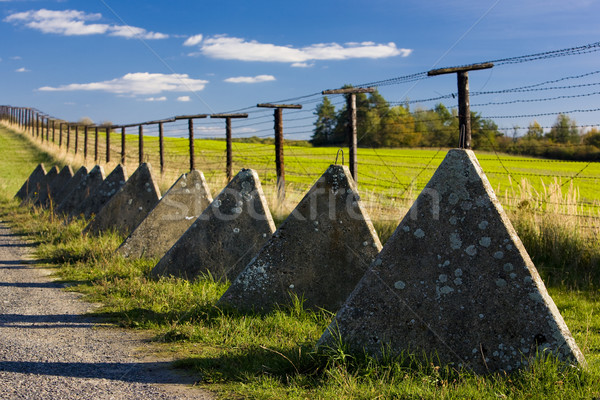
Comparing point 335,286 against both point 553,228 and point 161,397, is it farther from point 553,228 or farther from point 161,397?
point 553,228

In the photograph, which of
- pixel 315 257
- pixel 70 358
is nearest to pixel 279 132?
pixel 315 257

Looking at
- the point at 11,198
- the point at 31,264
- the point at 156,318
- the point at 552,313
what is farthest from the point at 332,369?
the point at 11,198

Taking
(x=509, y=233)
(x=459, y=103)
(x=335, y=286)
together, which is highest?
(x=459, y=103)

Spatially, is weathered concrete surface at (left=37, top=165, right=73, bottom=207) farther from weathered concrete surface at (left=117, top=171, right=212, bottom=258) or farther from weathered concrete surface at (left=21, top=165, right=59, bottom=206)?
weathered concrete surface at (left=117, top=171, right=212, bottom=258)

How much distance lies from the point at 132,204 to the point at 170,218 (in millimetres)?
1584

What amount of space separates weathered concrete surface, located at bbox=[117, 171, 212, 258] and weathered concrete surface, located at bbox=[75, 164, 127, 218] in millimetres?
2942

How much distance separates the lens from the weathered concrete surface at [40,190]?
14202 mm

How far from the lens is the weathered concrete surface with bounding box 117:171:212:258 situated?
23.1 feet

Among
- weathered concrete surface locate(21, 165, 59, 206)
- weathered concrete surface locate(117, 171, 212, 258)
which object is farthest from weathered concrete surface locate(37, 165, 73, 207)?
weathered concrete surface locate(117, 171, 212, 258)

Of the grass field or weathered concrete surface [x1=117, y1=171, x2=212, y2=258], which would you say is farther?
the grass field

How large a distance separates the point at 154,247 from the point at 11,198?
11616mm

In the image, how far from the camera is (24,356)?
385cm

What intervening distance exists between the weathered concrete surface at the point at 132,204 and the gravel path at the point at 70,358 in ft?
8.98

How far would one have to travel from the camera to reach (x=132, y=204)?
8445 mm
